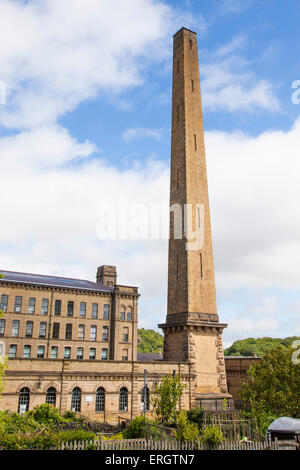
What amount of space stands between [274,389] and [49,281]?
4034cm

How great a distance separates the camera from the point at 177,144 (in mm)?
38562

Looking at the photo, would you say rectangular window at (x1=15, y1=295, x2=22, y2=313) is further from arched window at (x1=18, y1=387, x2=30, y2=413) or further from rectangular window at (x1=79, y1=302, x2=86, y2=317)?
arched window at (x1=18, y1=387, x2=30, y2=413)

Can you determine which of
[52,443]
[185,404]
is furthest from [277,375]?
[52,443]

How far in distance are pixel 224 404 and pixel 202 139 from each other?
77.4 ft

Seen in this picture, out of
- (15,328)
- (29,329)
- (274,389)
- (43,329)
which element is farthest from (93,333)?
(274,389)

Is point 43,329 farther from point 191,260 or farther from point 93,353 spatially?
point 191,260

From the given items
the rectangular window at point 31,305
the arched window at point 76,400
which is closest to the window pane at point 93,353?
the rectangular window at point 31,305

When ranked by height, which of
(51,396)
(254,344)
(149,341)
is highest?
(149,341)

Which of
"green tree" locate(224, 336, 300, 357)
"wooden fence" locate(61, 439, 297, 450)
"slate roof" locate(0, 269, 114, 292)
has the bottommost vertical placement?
"wooden fence" locate(61, 439, 297, 450)

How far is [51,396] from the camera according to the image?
30484 mm

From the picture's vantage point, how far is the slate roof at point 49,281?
190 ft

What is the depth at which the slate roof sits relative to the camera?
58006 millimetres

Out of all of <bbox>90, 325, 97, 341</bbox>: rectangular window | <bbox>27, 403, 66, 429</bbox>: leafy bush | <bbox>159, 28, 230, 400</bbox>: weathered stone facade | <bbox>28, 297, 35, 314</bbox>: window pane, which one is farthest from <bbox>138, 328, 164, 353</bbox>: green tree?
<bbox>27, 403, 66, 429</bbox>: leafy bush

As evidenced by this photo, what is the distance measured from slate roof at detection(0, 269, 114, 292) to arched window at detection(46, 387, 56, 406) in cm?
2874
